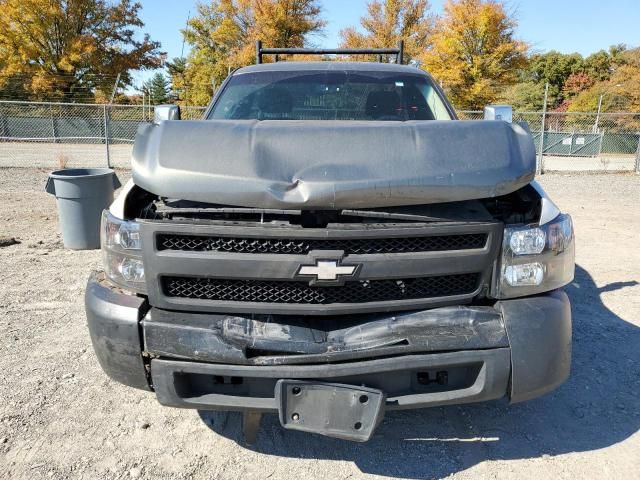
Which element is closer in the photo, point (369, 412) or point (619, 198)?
point (369, 412)

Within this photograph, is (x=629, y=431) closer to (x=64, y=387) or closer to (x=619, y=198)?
(x=64, y=387)

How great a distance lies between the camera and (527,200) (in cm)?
248

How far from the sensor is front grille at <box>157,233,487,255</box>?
214 cm

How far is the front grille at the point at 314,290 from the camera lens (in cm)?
220

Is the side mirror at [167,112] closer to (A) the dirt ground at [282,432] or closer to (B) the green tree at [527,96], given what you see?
(A) the dirt ground at [282,432]

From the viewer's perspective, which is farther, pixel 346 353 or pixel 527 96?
pixel 527 96

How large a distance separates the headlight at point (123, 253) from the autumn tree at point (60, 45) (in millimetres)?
33435

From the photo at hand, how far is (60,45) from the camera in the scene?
106 ft

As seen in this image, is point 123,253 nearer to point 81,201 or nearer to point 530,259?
point 530,259

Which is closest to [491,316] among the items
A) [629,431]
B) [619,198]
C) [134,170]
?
[629,431]

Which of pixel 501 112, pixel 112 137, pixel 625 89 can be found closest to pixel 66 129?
pixel 112 137

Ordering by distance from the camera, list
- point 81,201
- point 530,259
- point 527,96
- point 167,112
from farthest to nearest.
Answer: point 527,96 < point 81,201 < point 167,112 < point 530,259

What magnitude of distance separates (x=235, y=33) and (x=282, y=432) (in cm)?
3997

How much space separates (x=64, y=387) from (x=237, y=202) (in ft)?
6.61
